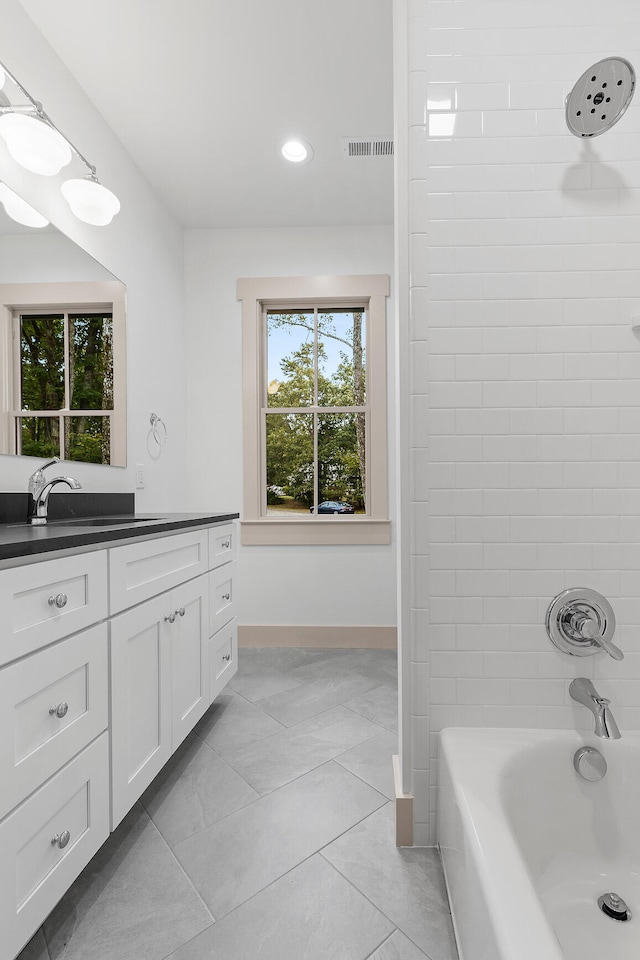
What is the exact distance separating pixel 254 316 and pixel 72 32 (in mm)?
1534

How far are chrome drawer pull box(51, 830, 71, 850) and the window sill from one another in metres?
2.10

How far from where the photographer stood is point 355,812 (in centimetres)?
151

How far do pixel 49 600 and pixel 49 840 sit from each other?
48 centimetres

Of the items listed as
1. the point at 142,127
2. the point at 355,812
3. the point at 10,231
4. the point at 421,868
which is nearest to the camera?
the point at 421,868

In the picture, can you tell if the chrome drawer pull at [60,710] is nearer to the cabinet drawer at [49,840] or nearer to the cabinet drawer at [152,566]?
the cabinet drawer at [49,840]

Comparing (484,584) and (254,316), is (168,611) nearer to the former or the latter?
(484,584)

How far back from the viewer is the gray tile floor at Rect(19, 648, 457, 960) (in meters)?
1.07

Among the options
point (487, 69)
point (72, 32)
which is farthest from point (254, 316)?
point (487, 69)

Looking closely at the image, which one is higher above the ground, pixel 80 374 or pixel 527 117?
pixel 527 117

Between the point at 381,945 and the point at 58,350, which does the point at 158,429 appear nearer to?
the point at 58,350

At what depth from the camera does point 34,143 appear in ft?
5.31

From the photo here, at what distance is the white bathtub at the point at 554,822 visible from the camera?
38.4 inches

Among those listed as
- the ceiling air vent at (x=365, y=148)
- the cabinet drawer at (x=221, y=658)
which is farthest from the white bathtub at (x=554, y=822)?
the ceiling air vent at (x=365, y=148)

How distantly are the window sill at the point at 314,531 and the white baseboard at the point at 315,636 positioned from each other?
20.5 inches
